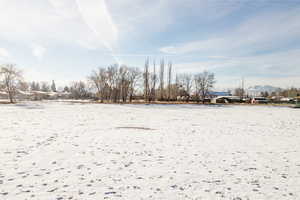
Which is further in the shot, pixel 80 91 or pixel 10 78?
pixel 80 91

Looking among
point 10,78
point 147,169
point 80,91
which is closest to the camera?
point 147,169

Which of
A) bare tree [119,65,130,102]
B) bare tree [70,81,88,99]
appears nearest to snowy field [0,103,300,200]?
bare tree [119,65,130,102]

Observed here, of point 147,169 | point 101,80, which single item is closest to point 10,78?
point 101,80

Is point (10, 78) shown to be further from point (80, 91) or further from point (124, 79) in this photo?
point (80, 91)

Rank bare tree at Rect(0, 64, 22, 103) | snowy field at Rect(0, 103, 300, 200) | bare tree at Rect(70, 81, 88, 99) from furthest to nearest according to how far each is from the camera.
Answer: bare tree at Rect(70, 81, 88, 99) < bare tree at Rect(0, 64, 22, 103) < snowy field at Rect(0, 103, 300, 200)

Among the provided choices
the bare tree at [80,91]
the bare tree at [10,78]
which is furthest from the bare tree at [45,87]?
the bare tree at [10,78]

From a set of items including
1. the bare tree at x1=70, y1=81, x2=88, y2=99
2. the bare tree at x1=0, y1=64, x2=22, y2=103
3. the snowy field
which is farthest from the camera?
the bare tree at x1=70, y1=81, x2=88, y2=99

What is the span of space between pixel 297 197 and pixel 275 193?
0.45m

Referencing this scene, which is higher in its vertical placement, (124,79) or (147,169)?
(124,79)

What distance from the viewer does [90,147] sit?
7438 mm

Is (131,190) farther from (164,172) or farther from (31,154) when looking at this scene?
(31,154)

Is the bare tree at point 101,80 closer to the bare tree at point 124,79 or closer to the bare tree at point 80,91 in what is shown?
the bare tree at point 124,79

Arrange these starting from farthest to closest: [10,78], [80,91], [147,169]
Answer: [80,91] < [10,78] < [147,169]

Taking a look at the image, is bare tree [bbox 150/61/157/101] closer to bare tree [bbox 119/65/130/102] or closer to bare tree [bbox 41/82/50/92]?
bare tree [bbox 119/65/130/102]
